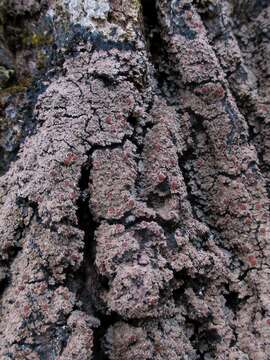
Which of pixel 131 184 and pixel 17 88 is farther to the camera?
pixel 17 88

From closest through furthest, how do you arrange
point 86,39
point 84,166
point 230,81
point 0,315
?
point 0,315
point 84,166
point 86,39
point 230,81

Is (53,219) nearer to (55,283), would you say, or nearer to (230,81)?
(55,283)

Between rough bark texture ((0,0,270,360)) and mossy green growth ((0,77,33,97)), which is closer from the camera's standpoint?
rough bark texture ((0,0,270,360))

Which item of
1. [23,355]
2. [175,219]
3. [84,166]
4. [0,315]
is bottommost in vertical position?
[23,355]

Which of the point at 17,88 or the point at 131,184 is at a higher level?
the point at 17,88

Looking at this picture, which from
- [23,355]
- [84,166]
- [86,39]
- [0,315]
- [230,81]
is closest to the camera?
[23,355]

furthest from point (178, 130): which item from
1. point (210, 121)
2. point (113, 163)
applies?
point (113, 163)

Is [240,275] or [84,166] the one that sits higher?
[84,166]

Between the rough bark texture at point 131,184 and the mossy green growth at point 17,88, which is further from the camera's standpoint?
the mossy green growth at point 17,88
